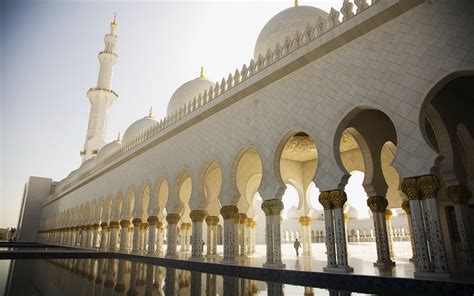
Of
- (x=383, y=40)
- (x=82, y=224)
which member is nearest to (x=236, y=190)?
(x=383, y=40)

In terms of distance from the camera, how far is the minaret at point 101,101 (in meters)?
25.2

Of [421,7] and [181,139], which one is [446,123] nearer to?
[421,7]

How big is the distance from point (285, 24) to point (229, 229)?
6.23 m

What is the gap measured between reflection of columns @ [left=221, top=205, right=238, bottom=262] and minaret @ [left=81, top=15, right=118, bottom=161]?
65.4 ft

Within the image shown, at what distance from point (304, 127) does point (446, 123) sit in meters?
2.71

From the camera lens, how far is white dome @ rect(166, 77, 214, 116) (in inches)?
553

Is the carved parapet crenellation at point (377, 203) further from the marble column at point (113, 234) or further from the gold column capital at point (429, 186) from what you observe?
the marble column at point (113, 234)

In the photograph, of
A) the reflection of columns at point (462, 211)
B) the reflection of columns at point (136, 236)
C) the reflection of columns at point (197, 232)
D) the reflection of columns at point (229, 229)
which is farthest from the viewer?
the reflection of columns at point (136, 236)

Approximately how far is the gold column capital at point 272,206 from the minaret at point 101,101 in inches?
838

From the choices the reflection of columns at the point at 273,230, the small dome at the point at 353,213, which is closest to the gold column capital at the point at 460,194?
the reflection of columns at the point at 273,230

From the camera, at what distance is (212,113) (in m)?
9.68

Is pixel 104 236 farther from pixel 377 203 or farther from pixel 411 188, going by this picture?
pixel 411 188

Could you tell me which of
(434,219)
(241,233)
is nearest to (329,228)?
(434,219)

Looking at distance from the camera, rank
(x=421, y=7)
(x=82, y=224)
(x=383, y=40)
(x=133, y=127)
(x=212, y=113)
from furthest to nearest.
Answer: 1. (x=82, y=224)
2. (x=133, y=127)
3. (x=212, y=113)
4. (x=383, y=40)
5. (x=421, y=7)
